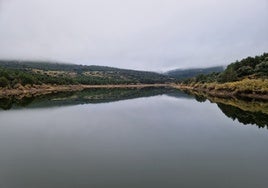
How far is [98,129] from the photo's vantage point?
29531 millimetres

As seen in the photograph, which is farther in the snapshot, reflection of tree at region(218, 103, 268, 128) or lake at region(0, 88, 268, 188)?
reflection of tree at region(218, 103, 268, 128)

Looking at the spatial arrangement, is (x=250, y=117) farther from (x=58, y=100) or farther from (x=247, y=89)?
(x=58, y=100)

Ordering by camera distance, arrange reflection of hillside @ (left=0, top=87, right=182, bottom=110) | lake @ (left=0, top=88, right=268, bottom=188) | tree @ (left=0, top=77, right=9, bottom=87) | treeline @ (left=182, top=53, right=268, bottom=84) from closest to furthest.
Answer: lake @ (left=0, top=88, right=268, bottom=188), reflection of hillside @ (left=0, top=87, right=182, bottom=110), tree @ (left=0, top=77, right=9, bottom=87), treeline @ (left=182, top=53, right=268, bottom=84)

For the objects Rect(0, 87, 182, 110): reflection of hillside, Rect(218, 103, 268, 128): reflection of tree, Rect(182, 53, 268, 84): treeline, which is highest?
Rect(182, 53, 268, 84): treeline

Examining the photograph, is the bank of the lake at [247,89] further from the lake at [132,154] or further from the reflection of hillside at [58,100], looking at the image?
the lake at [132,154]

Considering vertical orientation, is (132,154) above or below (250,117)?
above

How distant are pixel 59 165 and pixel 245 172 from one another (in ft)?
28.3

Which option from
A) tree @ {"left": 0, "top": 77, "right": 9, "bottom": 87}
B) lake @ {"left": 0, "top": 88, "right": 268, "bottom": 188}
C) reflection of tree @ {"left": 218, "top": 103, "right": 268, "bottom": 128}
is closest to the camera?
lake @ {"left": 0, "top": 88, "right": 268, "bottom": 188}

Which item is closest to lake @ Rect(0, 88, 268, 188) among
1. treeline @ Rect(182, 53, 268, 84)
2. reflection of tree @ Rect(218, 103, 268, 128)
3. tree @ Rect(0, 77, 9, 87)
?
reflection of tree @ Rect(218, 103, 268, 128)

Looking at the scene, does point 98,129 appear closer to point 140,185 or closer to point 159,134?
point 159,134

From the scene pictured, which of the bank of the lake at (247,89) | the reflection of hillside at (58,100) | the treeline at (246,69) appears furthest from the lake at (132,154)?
the treeline at (246,69)

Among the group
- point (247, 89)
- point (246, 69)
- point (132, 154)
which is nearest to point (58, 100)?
point (247, 89)

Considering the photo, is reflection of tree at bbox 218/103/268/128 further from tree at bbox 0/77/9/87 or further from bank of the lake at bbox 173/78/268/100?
tree at bbox 0/77/9/87

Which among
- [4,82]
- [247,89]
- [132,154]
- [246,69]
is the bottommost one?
[4,82]
